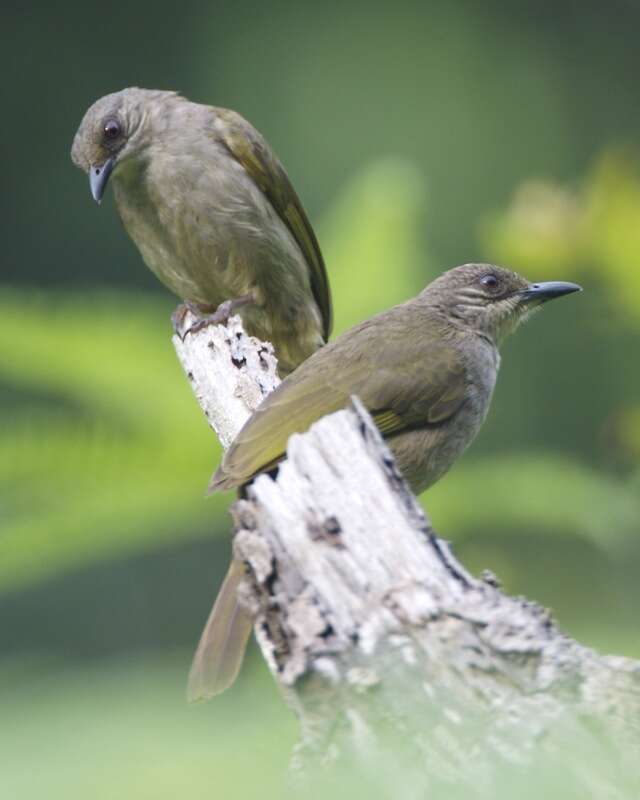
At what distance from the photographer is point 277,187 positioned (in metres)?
5.04

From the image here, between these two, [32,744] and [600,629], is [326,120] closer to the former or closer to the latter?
[600,629]

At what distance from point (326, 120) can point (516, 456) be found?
12.6ft

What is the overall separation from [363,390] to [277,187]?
1.70 metres

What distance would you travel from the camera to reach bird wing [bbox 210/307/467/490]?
314cm

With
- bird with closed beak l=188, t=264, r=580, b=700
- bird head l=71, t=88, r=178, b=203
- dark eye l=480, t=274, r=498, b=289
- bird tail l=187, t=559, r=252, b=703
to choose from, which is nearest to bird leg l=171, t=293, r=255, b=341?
bird head l=71, t=88, r=178, b=203

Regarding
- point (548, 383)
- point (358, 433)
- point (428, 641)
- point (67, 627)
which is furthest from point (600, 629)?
→ point (548, 383)

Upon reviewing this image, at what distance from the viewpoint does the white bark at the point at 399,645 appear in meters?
1.77

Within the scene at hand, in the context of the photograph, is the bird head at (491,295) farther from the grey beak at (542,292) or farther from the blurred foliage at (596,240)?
the blurred foliage at (596,240)

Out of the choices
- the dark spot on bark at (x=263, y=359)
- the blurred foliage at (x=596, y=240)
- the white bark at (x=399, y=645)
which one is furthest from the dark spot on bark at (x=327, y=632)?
the blurred foliage at (x=596, y=240)

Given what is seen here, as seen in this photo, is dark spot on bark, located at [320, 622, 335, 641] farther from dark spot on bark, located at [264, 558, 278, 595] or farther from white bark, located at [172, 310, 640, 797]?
dark spot on bark, located at [264, 558, 278, 595]

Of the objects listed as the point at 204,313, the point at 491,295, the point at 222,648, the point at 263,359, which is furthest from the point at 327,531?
the point at 204,313

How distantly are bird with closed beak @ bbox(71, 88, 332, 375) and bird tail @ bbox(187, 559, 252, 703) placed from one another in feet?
5.76

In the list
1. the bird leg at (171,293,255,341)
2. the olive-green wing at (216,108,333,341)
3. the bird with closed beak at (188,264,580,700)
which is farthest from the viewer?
the olive-green wing at (216,108,333,341)

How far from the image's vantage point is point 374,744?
5.94 ft
